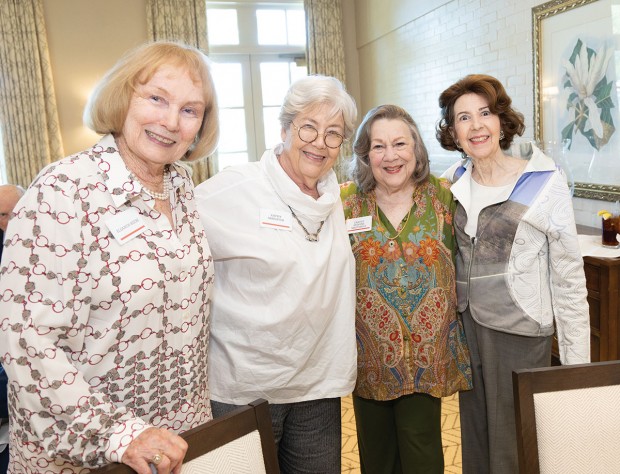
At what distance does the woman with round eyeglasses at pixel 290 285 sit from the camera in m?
1.62

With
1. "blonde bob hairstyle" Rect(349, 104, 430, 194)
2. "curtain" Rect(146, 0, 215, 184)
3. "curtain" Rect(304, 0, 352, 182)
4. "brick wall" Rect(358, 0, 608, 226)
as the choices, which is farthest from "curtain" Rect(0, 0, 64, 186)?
"blonde bob hairstyle" Rect(349, 104, 430, 194)

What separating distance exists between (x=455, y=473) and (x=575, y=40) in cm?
305

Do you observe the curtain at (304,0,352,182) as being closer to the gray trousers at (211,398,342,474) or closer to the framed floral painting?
the framed floral painting

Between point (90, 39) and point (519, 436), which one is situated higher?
point (90, 39)

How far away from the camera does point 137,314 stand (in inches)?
48.0

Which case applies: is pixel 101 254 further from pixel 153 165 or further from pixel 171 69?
pixel 171 69

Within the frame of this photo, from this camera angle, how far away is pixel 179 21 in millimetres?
7184

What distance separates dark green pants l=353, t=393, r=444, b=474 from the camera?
1964mm

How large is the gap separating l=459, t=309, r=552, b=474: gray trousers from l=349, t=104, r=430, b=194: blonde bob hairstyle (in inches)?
22.0

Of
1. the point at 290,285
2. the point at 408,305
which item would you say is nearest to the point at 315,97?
the point at 290,285

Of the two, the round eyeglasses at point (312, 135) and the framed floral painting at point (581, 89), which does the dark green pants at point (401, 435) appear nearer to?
the round eyeglasses at point (312, 135)

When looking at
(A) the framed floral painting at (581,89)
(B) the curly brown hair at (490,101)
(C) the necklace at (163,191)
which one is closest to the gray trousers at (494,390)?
(B) the curly brown hair at (490,101)

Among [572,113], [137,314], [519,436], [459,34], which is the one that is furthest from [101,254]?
[459,34]

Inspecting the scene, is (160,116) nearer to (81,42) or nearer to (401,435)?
(401,435)
